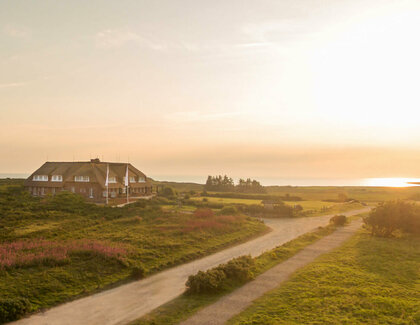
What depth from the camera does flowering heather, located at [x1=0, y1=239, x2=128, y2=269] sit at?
22.3 meters

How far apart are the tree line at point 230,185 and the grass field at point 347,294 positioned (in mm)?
90772

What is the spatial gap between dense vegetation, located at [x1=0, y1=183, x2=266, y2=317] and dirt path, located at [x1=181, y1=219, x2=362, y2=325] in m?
7.32

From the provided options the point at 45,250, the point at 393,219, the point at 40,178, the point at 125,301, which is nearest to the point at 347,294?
the point at 125,301

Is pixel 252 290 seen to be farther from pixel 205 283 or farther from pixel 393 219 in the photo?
pixel 393 219

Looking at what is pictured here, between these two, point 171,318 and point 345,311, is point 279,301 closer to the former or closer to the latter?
point 345,311

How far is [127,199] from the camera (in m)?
61.8

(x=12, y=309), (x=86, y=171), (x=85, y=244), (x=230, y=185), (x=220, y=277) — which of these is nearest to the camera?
(x=12, y=309)

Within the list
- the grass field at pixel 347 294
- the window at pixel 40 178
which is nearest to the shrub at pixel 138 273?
the grass field at pixel 347 294

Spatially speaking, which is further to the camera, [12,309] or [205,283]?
[205,283]

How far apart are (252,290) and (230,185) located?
336 feet

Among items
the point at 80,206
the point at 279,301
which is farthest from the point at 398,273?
the point at 80,206

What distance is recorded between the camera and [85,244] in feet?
90.5

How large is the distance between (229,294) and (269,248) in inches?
564

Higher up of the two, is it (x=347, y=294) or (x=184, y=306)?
(x=347, y=294)
